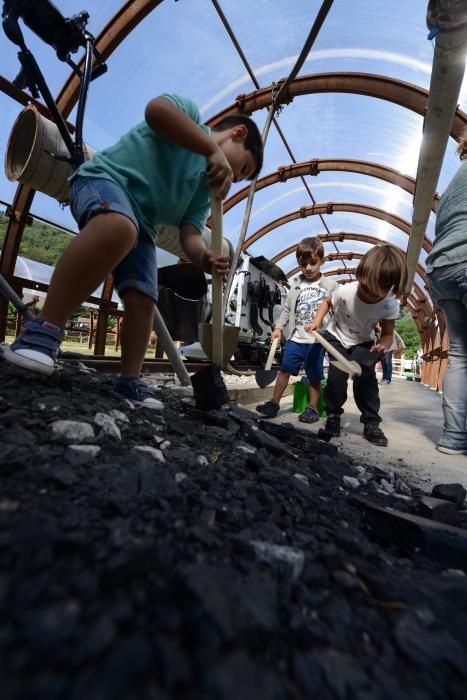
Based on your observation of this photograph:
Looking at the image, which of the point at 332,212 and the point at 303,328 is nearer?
the point at 303,328

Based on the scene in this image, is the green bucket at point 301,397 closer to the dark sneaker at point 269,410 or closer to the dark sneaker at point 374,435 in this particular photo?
the dark sneaker at point 269,410

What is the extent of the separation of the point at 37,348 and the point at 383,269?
2184 millimetres

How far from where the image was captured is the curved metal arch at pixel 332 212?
8.66 metres

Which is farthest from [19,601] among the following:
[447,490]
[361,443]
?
[361,443]

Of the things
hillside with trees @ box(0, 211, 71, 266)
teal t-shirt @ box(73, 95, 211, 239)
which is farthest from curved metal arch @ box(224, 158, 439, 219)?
hillside with trees @ box(0, 211, 71, 266)

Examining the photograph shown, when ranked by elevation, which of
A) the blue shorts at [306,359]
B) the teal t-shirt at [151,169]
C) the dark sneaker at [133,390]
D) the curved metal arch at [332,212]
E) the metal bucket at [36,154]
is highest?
the curved metal arch at [332,212]

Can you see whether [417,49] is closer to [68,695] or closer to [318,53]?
[318,53]

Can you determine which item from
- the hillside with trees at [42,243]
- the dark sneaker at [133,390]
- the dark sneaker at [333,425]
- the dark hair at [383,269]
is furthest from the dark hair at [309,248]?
the hillside with trees at [42,243]

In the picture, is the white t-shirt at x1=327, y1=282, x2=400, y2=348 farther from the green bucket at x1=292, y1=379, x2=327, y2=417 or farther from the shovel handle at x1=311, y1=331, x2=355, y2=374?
the green bucket at x1=292, y1=379, x2=327, y2=417

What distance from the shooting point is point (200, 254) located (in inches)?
72.6

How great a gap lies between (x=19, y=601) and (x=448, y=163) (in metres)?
7.36

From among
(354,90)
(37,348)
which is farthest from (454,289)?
(354,90)

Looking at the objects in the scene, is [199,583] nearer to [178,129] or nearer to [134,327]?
[134,327]

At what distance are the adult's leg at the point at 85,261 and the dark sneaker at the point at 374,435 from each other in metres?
2.05
